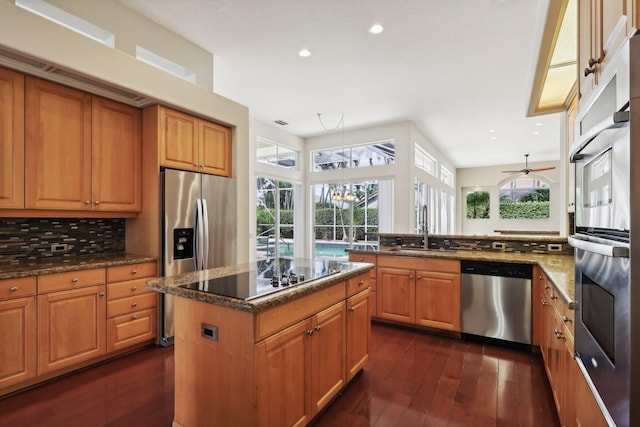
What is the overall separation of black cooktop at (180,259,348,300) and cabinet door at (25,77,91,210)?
5.76 feet

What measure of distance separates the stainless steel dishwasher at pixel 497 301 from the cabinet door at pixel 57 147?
3685mm

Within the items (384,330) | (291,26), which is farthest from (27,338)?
(291,26)

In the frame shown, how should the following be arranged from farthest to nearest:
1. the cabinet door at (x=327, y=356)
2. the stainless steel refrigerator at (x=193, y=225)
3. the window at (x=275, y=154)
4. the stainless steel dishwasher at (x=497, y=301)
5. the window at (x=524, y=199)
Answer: the window at (x=524, y=199) → the window at (x=275, y=154) → the stainless steel refrigerator at (x=193, y=225) → the stainless steel dishwasher at (x=497, y=301) → the cabinet door at (x=327, y=356)

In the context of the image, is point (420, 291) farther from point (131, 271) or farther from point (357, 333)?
point (131, 271)

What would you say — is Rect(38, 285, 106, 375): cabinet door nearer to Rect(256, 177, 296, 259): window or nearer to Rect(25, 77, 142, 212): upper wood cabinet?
Rect(25, 77, 142, 212): upper wood cabinet

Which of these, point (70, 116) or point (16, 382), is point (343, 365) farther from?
point (70, 116)

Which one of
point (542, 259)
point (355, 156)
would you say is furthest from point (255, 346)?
point (355, 156)

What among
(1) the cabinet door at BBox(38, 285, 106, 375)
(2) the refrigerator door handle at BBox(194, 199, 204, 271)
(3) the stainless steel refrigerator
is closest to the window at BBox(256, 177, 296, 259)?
(3) the stainless steel refrigerator

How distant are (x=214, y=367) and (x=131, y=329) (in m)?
1.81

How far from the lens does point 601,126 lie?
0.90m

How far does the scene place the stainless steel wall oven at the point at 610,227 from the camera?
79cm

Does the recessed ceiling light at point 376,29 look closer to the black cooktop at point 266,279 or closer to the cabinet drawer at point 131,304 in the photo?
the black cooktop at point 266,279

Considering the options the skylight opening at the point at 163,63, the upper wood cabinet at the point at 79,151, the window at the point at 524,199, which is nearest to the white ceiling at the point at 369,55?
the skylight opening at the point at 163,63

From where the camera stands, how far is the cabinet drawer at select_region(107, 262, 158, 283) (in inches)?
113
